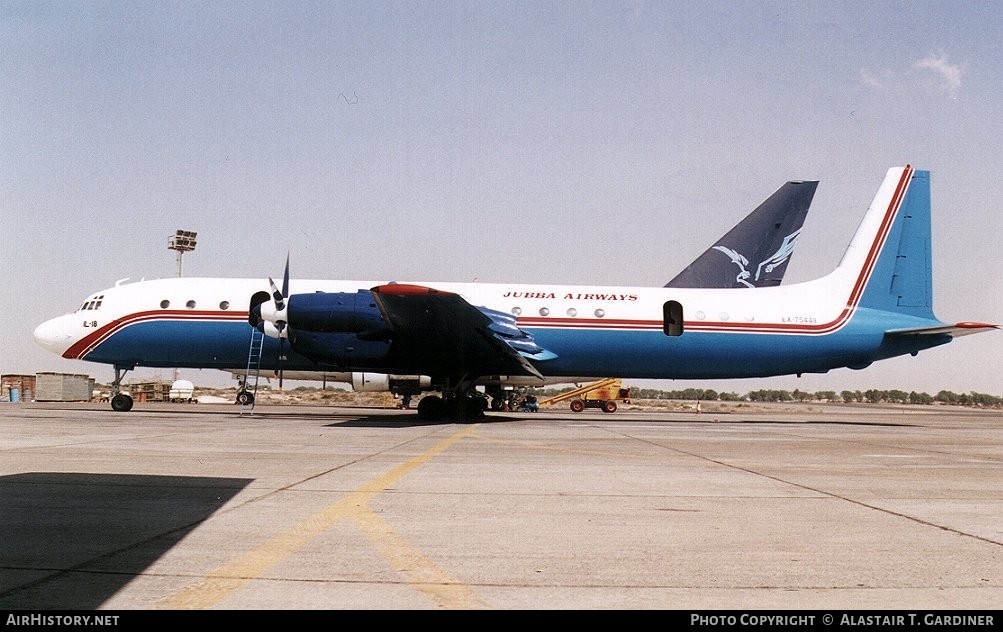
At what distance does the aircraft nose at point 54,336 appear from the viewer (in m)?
25.7

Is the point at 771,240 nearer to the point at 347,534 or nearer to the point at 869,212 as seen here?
the point at 869,212

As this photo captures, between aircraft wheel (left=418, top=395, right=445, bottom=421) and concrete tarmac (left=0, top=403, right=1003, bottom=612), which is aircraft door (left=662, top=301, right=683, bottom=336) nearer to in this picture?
aircraft wheel (left=418, top=395, right=445, bottom=421)

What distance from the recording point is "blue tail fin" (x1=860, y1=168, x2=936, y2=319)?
26.1 metres

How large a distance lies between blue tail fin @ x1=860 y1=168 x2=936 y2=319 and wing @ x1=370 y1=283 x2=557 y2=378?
11750 mm

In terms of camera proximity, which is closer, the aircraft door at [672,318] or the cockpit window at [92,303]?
the aircraft door at [672,318]

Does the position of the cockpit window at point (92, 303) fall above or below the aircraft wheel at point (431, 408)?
above

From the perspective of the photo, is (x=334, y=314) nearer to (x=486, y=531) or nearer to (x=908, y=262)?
(x=486, y=531)

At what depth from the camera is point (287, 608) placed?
383cm

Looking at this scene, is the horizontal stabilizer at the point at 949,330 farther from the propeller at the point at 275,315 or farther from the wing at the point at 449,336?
the propeller at the point at 275,315

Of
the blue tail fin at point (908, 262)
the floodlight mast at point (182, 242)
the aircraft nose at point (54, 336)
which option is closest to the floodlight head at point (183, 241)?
the floodlight mast at point (182, 242)

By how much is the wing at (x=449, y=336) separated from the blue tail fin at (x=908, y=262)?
1175cm

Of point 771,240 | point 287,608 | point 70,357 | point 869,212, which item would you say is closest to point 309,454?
point 287,608

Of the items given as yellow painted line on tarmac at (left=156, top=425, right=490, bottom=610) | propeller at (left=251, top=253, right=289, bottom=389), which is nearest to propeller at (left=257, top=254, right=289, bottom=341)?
propeller at (left=251, top=253, right=289, bottom=389)

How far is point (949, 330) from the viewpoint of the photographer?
2445 cm
